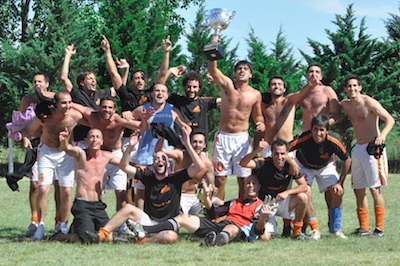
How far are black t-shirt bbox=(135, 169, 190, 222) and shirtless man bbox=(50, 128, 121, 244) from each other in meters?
0.53

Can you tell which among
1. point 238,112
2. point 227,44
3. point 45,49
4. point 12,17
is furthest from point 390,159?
point 238,112

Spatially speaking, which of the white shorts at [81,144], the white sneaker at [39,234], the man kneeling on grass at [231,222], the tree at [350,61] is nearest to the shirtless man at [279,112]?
the man kneeling on grass at [231,222]

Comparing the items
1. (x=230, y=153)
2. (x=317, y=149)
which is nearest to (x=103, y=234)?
(x=230, y=153)

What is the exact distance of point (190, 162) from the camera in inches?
382

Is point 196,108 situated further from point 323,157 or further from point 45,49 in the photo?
point 45,49

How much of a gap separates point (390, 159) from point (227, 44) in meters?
10.2

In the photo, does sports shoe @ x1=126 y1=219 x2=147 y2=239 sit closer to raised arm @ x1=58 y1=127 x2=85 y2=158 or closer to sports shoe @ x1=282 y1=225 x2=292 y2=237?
raised arm @ x1=58 y1=127 x2=85 y2=158

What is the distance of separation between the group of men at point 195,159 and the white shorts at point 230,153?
1 cm

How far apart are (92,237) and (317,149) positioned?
317 cm

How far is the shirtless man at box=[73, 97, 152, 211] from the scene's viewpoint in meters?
9.22

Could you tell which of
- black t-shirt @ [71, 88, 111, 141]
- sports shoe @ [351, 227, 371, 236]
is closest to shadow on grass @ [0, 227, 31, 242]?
black t-shirt @ [71, 88, 111, 141]

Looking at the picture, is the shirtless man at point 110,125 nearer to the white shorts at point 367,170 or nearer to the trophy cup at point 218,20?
the trophy cup at point 218,20

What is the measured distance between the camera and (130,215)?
841 cm

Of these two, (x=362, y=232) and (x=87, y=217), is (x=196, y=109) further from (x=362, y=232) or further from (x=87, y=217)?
(x=362, y=232)
